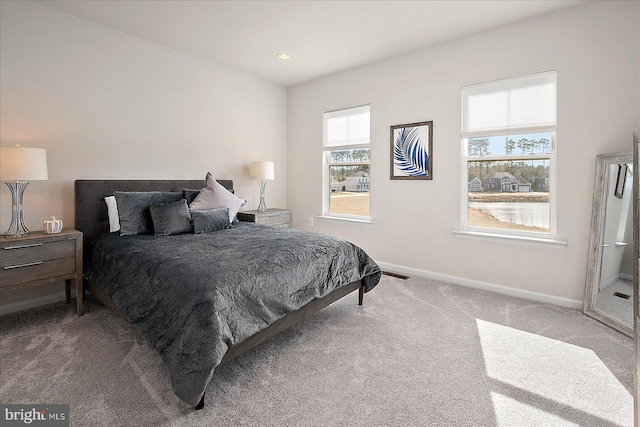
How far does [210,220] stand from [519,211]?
3229 millimetres

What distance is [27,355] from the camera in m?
2.19

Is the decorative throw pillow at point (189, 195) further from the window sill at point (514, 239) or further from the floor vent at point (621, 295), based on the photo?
the floor vent at point (621, 295)

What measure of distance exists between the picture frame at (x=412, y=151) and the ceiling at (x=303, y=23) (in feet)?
3.09

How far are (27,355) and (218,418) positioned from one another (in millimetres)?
1575

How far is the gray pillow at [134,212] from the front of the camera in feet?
10.1

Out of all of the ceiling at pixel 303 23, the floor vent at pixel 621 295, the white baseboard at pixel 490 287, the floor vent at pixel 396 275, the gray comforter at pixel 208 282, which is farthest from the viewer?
the floor vent at pixel 396 275

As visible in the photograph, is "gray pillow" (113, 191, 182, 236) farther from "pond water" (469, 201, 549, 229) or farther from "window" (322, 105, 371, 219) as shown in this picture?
"pond water" (469, 201, 549, 229)

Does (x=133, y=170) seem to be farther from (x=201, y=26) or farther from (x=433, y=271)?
(x=433, y=271)

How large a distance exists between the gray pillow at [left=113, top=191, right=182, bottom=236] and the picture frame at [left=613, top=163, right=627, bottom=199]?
4.24m

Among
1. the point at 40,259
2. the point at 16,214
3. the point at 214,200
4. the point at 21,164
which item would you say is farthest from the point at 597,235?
the point at 16,214

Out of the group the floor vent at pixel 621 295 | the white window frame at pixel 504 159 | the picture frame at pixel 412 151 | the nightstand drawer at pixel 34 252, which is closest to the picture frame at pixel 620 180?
the white window frame at pixel 504 159

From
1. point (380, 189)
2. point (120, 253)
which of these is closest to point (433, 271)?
point (380, 189)

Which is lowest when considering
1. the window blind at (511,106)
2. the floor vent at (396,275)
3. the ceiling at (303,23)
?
the floor vent at (396,275)

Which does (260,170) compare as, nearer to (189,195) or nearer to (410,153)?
(189,195)
